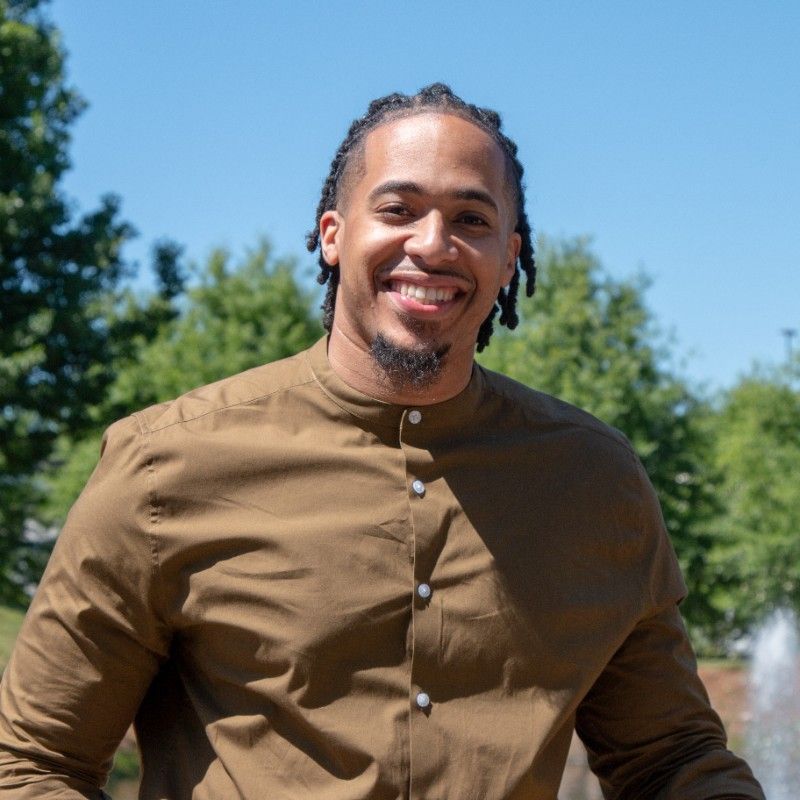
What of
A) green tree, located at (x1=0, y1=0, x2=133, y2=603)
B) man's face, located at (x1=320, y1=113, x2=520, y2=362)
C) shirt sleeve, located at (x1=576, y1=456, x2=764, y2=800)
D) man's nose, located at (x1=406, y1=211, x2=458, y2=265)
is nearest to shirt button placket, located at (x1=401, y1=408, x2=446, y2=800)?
man's face, located at (x1=320, y1=113, x2=520, y2=362)

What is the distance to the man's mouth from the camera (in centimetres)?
216

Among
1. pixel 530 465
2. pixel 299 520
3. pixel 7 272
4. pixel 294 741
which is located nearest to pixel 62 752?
pixel 294 741

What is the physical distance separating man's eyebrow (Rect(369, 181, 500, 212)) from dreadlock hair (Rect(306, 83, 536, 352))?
168mm

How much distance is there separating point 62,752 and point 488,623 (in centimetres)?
71

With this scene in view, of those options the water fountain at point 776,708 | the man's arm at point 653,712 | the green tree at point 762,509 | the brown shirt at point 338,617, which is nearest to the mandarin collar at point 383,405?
the brown shirt at point 338,617

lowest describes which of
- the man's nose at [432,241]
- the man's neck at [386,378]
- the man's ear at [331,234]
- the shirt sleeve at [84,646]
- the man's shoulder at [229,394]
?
the shirt sleeve at [84,646]

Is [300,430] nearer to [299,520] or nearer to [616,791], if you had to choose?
[299,520]

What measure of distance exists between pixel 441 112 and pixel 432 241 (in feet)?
0.91

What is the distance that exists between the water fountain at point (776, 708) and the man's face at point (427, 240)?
26.7 ft

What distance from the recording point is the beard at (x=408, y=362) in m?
2.17

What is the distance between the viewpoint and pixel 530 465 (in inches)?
90.0

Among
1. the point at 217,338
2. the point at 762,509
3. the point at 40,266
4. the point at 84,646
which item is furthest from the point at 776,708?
the point at 84,646

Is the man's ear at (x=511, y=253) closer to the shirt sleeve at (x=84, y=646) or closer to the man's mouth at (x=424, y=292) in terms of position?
the man's mouth at (x=424, y=292)

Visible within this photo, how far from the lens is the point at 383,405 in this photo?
7.36 ft
